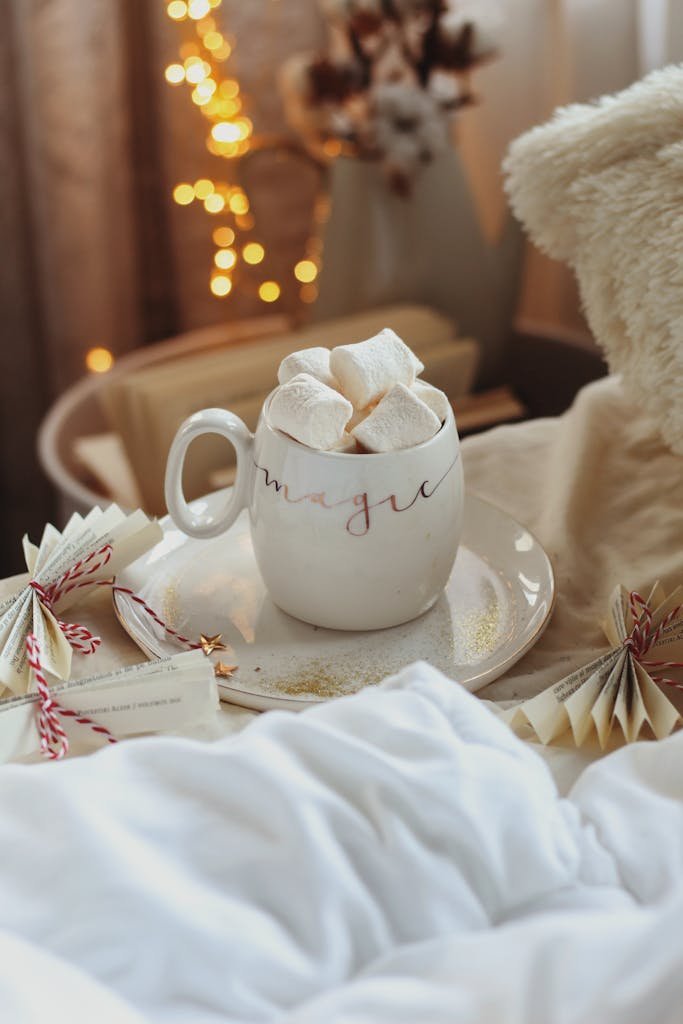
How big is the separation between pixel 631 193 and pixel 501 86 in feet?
2.61

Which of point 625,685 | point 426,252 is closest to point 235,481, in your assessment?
point 625,685

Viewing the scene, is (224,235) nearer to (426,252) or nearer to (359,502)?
(426,252)

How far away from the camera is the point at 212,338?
1192 millimetres

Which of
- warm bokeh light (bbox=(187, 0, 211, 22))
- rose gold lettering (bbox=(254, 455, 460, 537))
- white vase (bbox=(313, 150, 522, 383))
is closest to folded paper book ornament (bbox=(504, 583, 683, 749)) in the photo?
rose gold lettering (bbox=(254, 455, 460, 537))

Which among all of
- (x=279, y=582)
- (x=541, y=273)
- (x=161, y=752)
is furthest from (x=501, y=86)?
(x=161, y=752)

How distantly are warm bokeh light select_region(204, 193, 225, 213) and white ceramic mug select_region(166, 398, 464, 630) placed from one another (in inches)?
36.0

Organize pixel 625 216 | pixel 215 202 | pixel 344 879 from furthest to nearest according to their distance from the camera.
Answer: pixel 215 202 < pixel 625 216 < pixel 344 879

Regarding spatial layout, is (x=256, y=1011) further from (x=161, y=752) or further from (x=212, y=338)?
(x=212, y=338)

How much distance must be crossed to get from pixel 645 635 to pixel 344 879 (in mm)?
227

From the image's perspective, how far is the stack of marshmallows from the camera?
0.48 m

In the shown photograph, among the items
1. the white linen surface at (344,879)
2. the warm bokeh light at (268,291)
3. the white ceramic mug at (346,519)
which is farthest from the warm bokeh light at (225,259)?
the white linen surface at (344,879)

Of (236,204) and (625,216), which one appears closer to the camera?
(625,216)

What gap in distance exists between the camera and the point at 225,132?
4.07ft

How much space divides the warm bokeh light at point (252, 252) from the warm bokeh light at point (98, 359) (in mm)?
262
